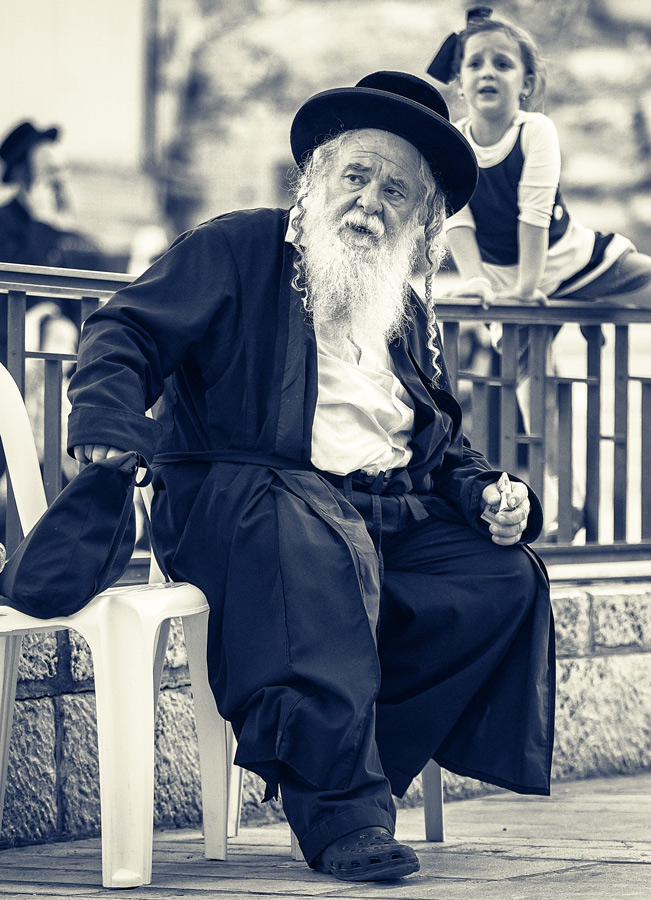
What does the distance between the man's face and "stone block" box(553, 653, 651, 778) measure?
6.31 feet

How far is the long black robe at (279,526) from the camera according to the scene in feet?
9.73

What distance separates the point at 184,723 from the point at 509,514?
1216 millimetres

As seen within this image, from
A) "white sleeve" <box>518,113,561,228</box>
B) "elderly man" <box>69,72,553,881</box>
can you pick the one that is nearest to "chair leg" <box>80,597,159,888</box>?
"elderly man" <box>69,72,553,881</box>

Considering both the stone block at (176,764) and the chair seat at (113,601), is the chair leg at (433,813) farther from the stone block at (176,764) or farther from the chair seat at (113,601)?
the chair seat at (113,601)

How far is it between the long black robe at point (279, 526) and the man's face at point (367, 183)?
0.52 feet

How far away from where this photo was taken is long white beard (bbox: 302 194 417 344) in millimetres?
3508

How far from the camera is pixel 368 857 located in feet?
9.13

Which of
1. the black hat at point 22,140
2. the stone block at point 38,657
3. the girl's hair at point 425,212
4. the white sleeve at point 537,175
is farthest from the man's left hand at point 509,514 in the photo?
the black hat at point 22,140

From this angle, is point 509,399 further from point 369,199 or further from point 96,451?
point 96,451

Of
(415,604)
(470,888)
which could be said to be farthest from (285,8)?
(470,888)

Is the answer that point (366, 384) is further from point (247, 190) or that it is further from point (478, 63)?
point (247, 190)

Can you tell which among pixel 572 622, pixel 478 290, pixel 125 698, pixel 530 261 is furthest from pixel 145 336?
pixel 530 261

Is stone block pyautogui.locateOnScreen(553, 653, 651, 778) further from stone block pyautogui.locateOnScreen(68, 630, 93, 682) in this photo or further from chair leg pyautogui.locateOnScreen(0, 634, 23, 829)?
chair leg pyautogui.locateOnScreen(0, 634, 23, 829)

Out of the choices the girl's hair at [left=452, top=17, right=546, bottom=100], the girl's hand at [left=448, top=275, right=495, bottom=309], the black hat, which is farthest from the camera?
the black hat
